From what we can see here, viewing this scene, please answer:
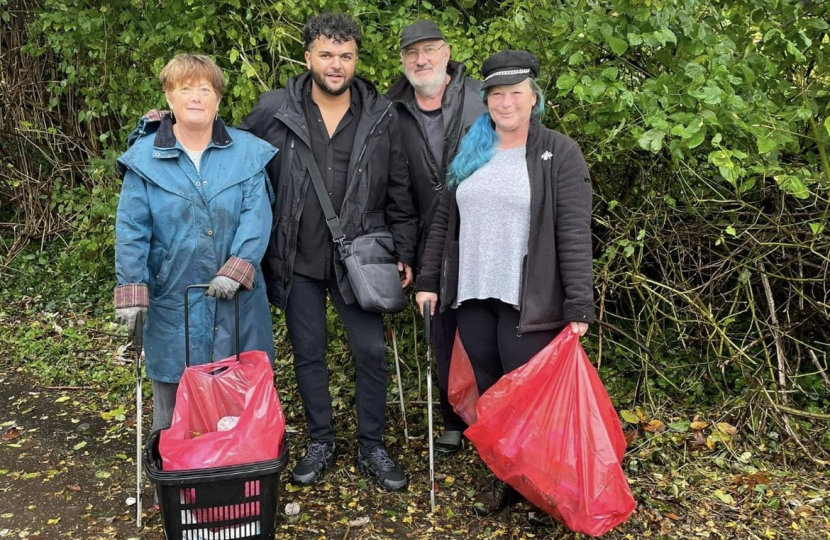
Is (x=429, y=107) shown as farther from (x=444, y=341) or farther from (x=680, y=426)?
(x=680, y=426)

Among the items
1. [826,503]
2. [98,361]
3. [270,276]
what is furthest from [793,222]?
[98,361]

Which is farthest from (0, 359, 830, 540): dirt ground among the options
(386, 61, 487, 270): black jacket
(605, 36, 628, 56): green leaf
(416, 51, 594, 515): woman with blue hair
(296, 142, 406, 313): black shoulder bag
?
(605, 36, 628, 56): green leaf

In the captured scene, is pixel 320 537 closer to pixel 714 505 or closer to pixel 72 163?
pixel 714 505

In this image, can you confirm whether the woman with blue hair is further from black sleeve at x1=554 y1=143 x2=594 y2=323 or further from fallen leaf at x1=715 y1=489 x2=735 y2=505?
fallen leaf at x1=715 y1=489 x2=735 y2=505

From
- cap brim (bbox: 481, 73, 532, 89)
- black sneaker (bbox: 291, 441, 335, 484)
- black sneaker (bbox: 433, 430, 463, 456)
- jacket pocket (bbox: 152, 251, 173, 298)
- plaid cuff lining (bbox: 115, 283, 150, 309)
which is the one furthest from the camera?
black sneaker (bbox: 433, 430, 463, 456)

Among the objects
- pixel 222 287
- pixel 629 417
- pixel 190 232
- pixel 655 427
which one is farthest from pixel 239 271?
pixel 655 427

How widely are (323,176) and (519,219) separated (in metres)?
0.90

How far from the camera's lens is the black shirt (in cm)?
326

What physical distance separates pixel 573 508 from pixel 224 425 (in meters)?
1.34

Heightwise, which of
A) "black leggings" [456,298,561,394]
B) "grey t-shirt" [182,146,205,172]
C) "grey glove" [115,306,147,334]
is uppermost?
"grey t-shirt" [182,146,205,172]

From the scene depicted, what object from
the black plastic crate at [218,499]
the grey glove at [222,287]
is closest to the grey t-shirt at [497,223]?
the grey glove at [222,287]

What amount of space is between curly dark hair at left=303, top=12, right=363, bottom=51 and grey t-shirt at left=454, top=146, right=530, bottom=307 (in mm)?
821

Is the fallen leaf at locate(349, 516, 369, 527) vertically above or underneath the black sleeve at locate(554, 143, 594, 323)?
underneath

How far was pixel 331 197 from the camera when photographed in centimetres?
328
